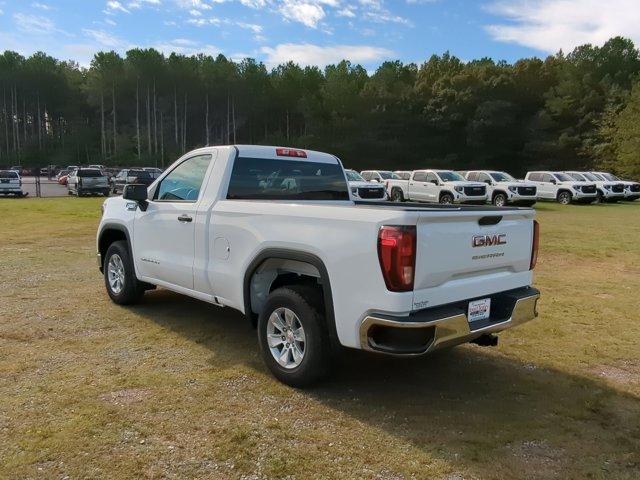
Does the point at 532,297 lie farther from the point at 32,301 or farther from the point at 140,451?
the point at 32,301

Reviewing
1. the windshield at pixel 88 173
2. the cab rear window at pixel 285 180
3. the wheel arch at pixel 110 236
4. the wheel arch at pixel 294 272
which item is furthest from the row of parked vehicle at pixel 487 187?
the wheel arch at pixel 294 272

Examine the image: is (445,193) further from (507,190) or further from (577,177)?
(577,177)

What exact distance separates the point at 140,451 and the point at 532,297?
3033mm

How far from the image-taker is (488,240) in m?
4.01

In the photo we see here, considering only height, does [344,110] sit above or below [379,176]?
above

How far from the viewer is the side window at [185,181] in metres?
5.33

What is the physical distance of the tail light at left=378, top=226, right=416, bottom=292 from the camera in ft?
11.4

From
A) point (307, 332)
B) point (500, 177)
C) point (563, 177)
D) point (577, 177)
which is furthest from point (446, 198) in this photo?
point (307, 332)

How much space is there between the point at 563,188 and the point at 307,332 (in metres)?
27.8

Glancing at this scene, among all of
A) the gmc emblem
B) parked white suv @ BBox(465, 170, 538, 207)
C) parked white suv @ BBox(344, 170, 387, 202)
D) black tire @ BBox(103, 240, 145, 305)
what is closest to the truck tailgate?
the gmc emblem

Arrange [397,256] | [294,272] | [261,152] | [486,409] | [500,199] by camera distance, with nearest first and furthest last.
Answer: [397,256], [486,409], [294,272], [261,152], [500,199]

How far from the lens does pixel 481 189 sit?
24969mm

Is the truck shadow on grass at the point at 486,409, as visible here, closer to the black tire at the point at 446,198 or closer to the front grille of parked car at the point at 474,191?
the front grille of parked car at the point at 474,191

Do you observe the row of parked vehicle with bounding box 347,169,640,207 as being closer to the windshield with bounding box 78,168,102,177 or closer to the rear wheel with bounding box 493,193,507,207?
the rear wheel with bounding box 493,193,507,207
